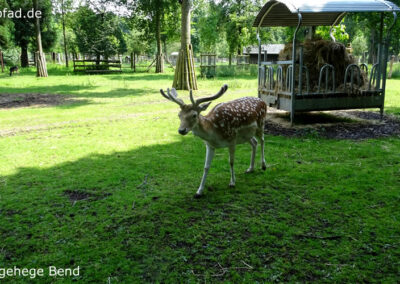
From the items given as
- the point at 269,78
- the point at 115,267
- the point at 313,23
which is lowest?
the point at 115,267

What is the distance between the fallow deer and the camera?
4.04 m

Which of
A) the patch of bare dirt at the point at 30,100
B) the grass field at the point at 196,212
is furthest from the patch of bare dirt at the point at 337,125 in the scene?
the patch of bare dirt at the point at 30,100

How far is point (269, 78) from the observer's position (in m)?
9.37

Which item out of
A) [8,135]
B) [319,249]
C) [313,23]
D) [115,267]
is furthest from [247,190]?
[313,23]

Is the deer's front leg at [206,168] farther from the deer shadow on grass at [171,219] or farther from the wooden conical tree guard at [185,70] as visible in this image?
the wooden conical tree guard at [185,70]

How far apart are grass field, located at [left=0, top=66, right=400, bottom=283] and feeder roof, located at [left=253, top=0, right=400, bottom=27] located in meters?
2.83

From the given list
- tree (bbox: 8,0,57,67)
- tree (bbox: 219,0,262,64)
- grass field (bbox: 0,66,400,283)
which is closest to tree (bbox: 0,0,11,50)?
tree (bbox: 8,0,57,67)

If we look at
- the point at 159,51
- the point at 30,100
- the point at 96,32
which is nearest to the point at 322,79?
the point at 30,100

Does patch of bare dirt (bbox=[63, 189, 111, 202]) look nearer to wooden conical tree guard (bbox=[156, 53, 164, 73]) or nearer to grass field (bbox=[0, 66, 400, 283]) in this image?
grass field (bbox=[0, 66, 400, 283])

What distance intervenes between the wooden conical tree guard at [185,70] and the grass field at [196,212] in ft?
29.3

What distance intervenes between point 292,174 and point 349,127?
384 centimetres

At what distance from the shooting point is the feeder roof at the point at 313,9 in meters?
7.38

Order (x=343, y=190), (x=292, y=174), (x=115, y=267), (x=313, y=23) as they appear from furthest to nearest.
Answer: (x=313, y=23), (x=292, y=174), (x=343, y=190), (x=115, y=267)

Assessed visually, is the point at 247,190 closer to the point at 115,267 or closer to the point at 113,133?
the point at 115,267
